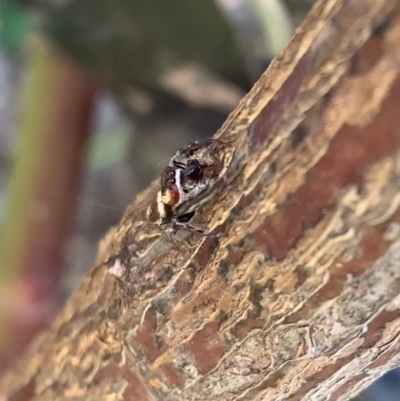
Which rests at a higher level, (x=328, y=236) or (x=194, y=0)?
(x=194, y=0)

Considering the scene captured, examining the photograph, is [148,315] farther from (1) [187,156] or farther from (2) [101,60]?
(2) [101,60]

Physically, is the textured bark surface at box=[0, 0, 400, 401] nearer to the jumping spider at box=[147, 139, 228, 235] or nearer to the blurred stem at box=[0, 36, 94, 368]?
the jumping spider at box=[147, 139, 228, 235]

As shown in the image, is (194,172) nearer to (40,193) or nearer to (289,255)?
(289,255)

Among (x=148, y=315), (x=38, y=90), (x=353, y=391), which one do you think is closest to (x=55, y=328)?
(x=148, y=315)

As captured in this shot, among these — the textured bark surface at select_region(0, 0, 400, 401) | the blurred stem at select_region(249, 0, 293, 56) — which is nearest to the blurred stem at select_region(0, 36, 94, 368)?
the blurred stem at select_region(249, 0, 293, 56)

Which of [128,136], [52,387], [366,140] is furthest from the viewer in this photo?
[128,136]

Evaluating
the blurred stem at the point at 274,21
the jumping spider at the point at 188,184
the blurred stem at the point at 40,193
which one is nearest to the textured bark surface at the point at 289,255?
the jumping spider at the point at 188,184
